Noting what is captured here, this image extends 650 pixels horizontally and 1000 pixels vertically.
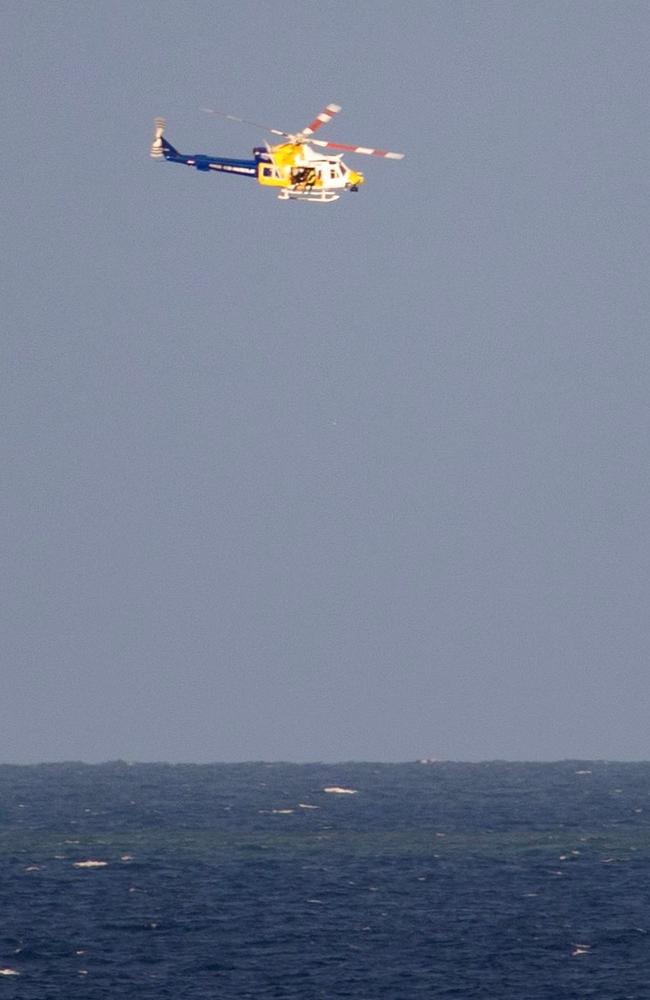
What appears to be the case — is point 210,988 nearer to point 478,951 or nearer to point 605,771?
point 478,951

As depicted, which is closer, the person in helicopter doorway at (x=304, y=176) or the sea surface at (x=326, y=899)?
the sea surface at (x=326, y=899)

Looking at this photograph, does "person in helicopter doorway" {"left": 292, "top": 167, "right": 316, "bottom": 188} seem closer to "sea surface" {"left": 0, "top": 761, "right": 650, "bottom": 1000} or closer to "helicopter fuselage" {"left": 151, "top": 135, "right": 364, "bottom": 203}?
"helicopter fuselage" {"left": 151, "top": 135, "right": 364, "bottom": 203}

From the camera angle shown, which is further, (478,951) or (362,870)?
(362,870)

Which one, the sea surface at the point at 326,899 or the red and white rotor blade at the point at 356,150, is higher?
the red and white rotor blade at the point at 356,150

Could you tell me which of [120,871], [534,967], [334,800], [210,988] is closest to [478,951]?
[534,967]

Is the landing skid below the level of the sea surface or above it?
above

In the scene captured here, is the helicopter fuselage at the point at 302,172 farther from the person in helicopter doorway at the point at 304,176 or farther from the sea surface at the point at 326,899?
the sea surface at the point at 326,899

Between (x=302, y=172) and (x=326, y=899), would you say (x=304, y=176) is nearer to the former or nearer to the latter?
(x=302, y=172)

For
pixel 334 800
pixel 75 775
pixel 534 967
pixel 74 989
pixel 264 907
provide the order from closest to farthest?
pixel 74 989
pixel 534 967
pixel 264 907
pixel 334 800
pixel 75 775
